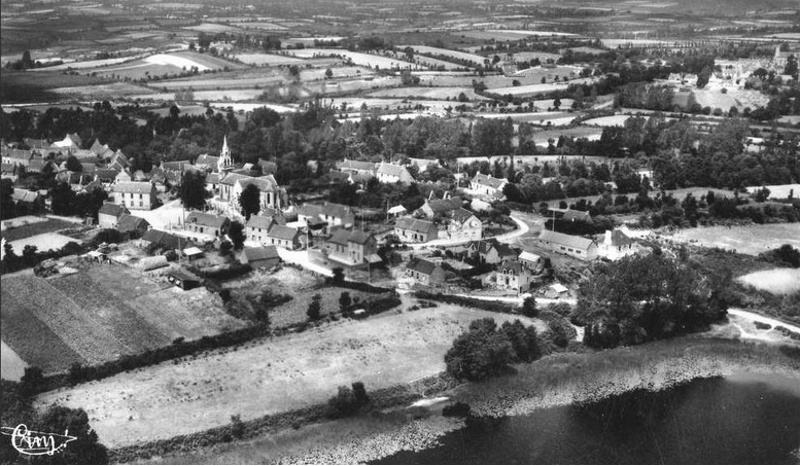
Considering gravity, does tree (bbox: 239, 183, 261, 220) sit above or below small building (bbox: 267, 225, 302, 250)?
above

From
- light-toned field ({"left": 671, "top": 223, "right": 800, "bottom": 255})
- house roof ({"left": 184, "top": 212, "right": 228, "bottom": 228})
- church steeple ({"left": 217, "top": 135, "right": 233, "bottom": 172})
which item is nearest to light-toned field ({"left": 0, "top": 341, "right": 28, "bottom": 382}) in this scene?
house roof ({"left": 184, "top": 212, "right": 228, "bottom": 228})

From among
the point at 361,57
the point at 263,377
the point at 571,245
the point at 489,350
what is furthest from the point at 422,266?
the point at 361,57

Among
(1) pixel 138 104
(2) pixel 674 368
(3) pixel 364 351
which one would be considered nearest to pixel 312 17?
(1) pixel 138 104

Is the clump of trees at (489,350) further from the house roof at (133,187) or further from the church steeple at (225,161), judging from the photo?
the church steeple at (225,161)

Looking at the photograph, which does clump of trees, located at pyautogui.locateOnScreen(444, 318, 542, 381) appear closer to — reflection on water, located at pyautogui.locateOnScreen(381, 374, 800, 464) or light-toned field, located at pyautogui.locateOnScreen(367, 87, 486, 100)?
reflection on water, located at pyautogui.locateOnScreen(381, 374, 800, 464)

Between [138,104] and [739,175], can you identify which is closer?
[739,175]

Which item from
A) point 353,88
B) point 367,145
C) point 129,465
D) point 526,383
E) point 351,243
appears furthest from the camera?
point 353,88

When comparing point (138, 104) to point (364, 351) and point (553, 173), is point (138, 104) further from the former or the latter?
point (364, 351)
